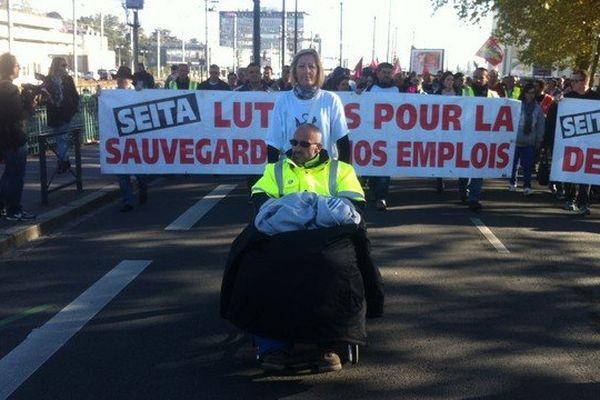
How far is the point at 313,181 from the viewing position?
4996mm

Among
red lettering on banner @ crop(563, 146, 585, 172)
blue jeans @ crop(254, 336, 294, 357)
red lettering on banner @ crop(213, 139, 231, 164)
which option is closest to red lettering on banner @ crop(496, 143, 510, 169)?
red lettering on banner @ crop(563, 146, 585, 172)

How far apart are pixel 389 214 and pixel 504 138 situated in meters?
2.28

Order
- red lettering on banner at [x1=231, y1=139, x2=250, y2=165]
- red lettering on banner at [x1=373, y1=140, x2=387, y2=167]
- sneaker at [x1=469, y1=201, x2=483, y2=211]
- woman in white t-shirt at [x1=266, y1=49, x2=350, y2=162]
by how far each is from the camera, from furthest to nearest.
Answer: red lettering on banner at [x1=231, y1=139, x2=250, y2=165]
red lettering on banner at [x1=373, y1=140, x2=387, y2=167]
sneaker at [x1=469, y1=201, x2=483, y2=211]
woman in white t-shirt at [x1=266, y1=49, x2=350, y2=162]

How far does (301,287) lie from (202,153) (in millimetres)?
7461

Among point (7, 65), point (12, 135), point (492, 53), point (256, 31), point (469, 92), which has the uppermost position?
point (256, 31)

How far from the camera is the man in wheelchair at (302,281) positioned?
4.32 meters

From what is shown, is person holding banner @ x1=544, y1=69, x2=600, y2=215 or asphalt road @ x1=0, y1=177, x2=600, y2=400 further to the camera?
person holding banner @ x1=544, y1=69, x2=600, y2=215

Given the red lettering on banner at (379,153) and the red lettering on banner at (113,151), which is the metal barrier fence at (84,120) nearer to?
the red lettering on banner at (113,151)

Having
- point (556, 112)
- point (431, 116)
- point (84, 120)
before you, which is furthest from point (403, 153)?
point (84, 120)

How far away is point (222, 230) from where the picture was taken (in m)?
9.34

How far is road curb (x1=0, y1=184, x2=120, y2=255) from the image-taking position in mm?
8279

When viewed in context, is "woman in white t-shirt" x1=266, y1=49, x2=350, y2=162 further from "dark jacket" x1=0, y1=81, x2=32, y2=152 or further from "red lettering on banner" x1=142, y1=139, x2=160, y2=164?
"red lettering on banner" x1=142, y1=139, x2=160, y2=164

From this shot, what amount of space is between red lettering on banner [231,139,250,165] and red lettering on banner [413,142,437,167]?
2563 millimetres

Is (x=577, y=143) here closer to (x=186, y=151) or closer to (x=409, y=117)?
(x=409, y=117)
